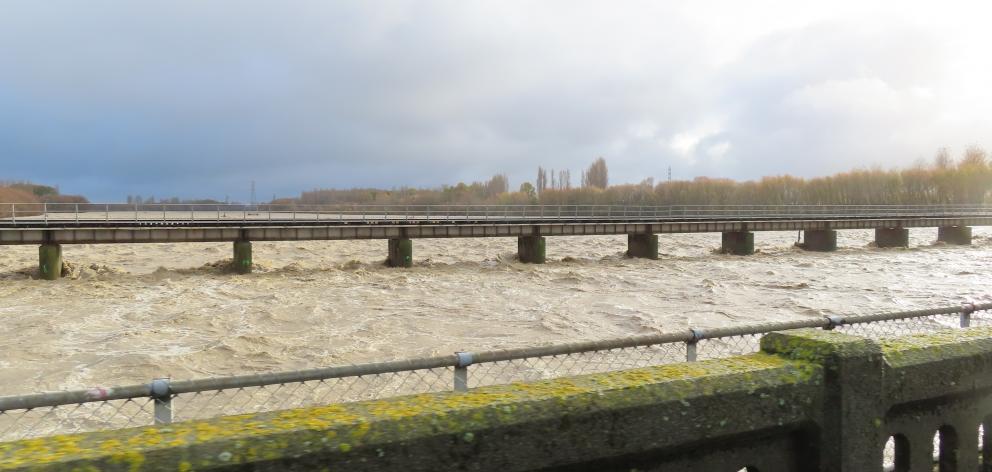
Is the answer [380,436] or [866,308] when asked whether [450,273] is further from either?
[380,436]

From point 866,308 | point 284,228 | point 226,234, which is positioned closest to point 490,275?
point 284,228

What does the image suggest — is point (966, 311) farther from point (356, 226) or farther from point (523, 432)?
point (356, 226)

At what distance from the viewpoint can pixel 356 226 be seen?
38281mm

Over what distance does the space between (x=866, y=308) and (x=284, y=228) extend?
30.3 meters

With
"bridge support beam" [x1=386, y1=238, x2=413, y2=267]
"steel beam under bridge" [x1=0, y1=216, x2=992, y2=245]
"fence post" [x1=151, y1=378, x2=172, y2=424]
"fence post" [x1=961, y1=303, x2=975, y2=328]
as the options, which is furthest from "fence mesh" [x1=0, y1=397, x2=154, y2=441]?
"bridge support beam" [x1=386, y1=238, x2=413, y2=267]

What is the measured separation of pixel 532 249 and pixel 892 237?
38840mm

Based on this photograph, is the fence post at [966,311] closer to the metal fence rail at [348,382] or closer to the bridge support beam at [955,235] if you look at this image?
the metal fence rail at [348,382]

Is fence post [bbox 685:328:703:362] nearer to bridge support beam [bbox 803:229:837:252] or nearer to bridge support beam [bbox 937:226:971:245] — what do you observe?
bridge support beam [bbox 803:229:837:252]

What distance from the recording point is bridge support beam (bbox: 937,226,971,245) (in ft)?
208

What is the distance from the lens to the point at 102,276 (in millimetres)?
32375

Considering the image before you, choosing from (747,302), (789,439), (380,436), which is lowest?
(747,302)

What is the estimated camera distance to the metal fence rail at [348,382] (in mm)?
4316

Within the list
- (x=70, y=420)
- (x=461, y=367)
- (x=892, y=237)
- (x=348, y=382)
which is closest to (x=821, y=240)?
(x=892, y=237)

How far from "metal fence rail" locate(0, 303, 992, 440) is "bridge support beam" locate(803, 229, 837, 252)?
3904 cm
